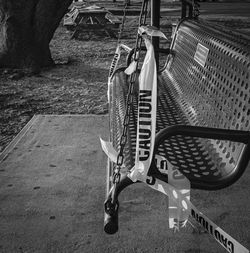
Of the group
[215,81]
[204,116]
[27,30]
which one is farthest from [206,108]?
[27,30]

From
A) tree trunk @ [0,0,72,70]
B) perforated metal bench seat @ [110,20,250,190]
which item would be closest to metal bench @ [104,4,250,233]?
perforated metal bench seat @ [110,20,250,190]

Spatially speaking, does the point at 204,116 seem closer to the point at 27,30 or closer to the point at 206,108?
the point at 206,108

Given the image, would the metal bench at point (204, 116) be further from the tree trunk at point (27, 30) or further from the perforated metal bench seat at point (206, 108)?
the tree trunk at point (27, 30)

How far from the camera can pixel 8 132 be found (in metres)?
4.96

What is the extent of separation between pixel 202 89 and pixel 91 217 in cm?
127

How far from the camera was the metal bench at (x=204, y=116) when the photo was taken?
6.93 feet

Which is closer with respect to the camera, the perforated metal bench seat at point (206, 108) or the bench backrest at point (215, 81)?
the perforated metal bench seat at point (206, 108)

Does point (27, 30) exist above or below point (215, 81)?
below

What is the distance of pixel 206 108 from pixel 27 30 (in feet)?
18.6

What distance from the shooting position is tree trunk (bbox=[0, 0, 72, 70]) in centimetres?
764

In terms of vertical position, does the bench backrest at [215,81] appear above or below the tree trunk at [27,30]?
above

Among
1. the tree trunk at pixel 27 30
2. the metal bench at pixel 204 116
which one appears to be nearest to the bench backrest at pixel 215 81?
the metal bench at pixel 204 116

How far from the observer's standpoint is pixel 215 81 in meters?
2.96

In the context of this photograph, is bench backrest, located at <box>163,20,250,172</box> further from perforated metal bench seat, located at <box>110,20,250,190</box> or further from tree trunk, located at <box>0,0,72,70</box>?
tree trunk, located at <box>0,0,72,70</box>
